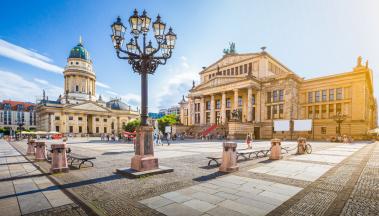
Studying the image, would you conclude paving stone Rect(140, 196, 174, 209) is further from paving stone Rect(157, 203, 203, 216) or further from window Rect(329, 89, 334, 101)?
window Rect(329, 89, 334, 101)

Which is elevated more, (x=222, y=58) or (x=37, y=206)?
(x=222, y=58)

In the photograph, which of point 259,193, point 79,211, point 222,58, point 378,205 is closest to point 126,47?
point 79,211

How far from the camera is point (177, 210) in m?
4.43

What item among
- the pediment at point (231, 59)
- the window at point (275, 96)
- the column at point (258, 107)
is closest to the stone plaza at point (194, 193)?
the window at point (275, 96)

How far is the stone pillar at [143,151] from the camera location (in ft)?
25.9

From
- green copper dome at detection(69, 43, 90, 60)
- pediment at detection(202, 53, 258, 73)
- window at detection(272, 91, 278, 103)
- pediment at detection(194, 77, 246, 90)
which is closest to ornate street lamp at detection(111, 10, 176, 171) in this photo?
pediment at detection(194, 77, 246, 90)

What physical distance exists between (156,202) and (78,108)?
86313mm

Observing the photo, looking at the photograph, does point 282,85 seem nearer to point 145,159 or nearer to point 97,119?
point 145,159

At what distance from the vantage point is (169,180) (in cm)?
697

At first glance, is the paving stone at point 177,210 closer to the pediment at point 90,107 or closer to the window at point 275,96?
the window at point 275,96

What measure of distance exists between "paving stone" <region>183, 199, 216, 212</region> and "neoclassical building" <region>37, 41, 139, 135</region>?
279 feet

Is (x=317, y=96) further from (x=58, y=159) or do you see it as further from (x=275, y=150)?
(x=58, y=159)

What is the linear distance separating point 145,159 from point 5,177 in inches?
219

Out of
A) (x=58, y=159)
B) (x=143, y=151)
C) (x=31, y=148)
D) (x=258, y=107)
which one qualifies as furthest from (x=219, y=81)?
(x=58, y=159)
